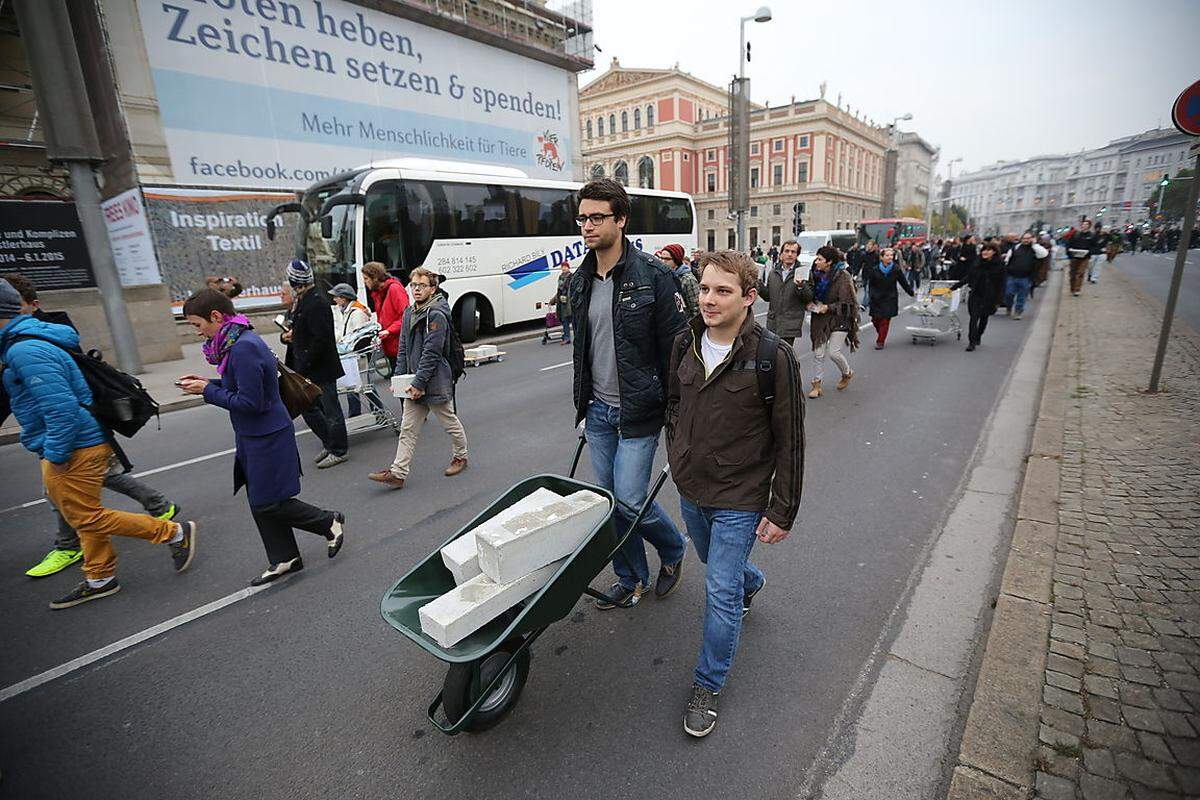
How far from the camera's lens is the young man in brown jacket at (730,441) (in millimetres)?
2215

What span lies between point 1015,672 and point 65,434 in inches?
204

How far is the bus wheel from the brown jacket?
10.7 meters

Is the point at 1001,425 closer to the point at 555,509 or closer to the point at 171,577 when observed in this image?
the point at 555,509

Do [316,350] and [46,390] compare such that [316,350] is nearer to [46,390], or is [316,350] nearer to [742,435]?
[46,390]

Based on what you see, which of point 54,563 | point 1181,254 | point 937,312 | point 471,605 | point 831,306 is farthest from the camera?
point 937,312

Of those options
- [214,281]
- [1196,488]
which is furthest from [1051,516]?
[214,281]

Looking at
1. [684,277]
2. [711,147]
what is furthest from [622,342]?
[711,147]

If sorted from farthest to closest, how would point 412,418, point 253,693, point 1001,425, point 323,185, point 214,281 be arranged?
point 323,185
point 214,281
point 1001,425
point 412,418
point 253,693

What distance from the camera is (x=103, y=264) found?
9211 millimetres

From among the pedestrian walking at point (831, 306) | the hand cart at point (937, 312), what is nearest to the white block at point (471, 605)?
the pedestrian walking at point (831, 306)

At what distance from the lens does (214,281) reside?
750 centimetres

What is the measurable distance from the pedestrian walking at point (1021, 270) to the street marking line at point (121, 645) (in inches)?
611

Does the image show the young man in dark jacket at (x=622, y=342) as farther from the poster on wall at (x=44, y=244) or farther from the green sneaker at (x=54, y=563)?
the poster on wall at (x=44, y=244)

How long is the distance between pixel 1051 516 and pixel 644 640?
10.0 ft
